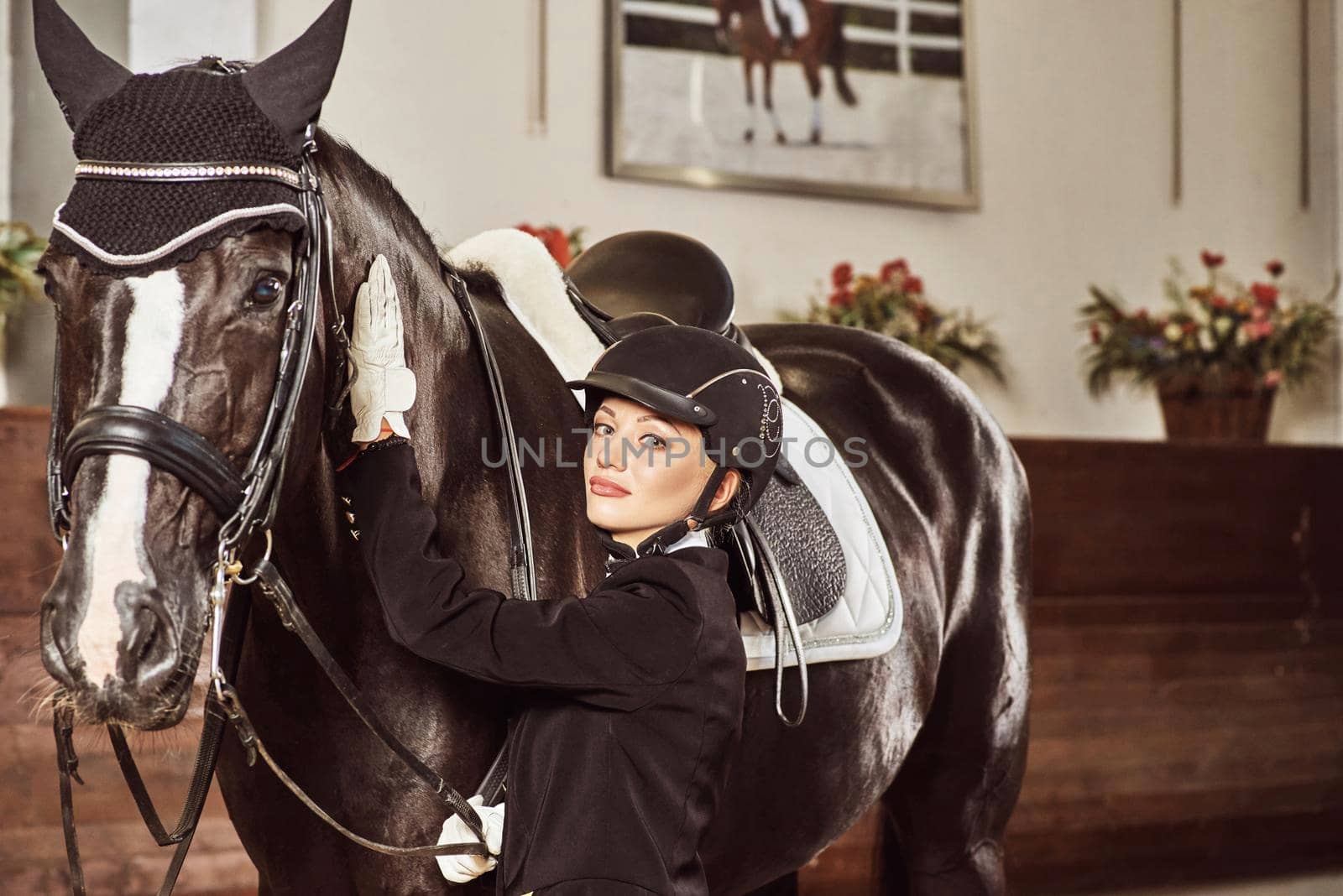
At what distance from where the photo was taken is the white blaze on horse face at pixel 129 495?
0.93m

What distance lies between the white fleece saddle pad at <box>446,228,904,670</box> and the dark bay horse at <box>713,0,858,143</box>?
3011 mm

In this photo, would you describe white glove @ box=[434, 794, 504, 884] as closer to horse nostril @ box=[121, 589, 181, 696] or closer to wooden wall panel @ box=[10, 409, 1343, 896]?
horse nostril @ box=[121, 589, 181, 696]

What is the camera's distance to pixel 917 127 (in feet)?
16.9

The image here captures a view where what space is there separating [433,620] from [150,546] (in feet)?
0.96

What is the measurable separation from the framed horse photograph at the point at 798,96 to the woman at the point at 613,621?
11.4ft

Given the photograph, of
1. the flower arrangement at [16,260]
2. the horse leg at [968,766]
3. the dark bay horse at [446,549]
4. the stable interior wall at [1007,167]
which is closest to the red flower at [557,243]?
the stable interior wall at [1007,167]

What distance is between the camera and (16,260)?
356cm

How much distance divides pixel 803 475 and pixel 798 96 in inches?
131

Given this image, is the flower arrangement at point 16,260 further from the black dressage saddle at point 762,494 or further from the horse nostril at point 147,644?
the horse nostril at point 147,644

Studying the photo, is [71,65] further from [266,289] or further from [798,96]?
[798,96]

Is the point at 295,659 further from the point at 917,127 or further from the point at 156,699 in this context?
the point at 917,127

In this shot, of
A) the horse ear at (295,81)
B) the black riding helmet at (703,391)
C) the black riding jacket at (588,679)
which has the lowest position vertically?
the black riding jacket at (588,679)

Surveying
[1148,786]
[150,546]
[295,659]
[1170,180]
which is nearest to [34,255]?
[295,659]

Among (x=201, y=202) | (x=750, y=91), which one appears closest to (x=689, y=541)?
(x=201, y=202)
